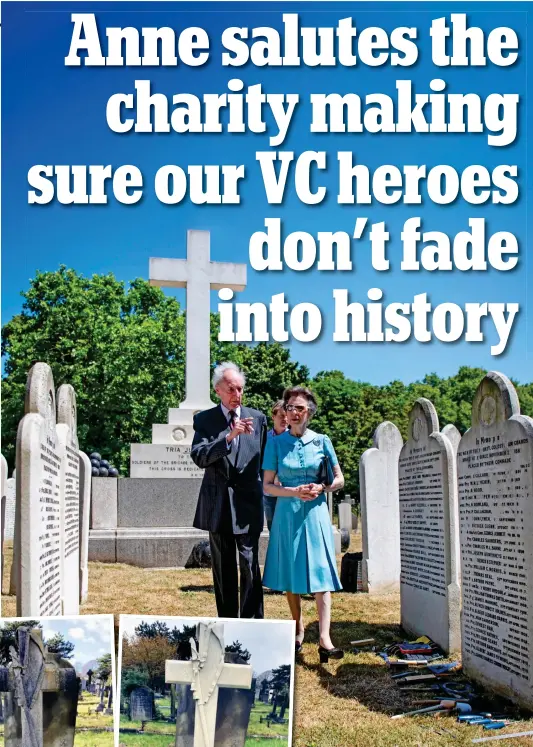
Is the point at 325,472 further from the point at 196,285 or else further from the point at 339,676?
the point at 196,285

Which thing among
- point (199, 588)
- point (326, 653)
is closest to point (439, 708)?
point (326, 653)

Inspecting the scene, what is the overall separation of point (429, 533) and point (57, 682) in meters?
3.80

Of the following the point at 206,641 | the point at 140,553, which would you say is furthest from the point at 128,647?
the point at 140,553

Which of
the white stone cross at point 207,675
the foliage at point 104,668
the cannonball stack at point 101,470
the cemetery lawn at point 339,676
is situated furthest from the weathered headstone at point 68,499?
the cannonball stack at point 101,470

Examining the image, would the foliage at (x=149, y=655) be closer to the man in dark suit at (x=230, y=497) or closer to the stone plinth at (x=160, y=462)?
the man in dark suit at (x=230, y=497)

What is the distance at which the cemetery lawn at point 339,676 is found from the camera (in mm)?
4113

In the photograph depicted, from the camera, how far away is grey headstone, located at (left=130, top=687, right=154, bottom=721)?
3547 mm

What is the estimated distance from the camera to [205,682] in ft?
11.5

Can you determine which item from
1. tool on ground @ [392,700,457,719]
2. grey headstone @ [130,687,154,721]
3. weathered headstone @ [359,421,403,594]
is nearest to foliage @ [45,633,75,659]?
grey headstone @ [130,687,154,721]

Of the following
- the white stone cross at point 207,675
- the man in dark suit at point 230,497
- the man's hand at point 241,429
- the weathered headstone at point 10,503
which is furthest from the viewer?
the weathered headstone at point 10,503

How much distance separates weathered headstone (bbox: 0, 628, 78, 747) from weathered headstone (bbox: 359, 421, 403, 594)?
6.34 m

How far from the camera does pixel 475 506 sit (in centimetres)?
546

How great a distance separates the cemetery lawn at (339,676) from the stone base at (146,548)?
140 centimetres

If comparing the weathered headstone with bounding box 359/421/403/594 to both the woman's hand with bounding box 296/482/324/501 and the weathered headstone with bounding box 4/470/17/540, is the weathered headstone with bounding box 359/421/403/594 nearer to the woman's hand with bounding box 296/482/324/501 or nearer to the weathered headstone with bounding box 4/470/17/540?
the woman's hand with bounding box 296/482/324/501
